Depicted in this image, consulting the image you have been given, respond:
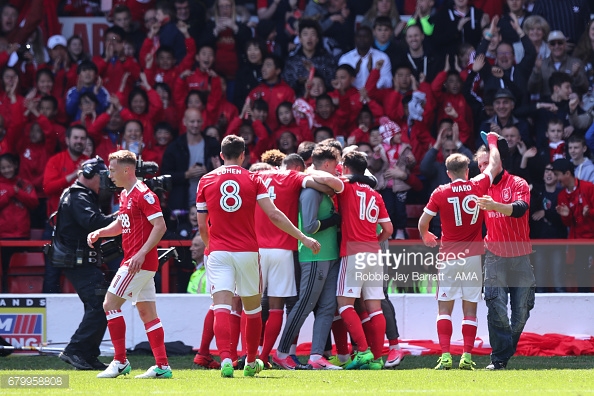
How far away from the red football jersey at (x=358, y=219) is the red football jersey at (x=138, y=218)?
2.24 meters

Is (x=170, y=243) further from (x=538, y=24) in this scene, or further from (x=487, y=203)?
(x=538, y=24)

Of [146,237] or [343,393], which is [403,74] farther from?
[343,393]

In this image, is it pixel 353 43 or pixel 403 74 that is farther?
pixel 353 43

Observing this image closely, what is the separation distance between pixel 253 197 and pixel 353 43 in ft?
25.2

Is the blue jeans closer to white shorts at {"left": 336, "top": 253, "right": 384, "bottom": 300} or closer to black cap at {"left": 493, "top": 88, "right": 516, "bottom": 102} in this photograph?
white shorts at {"left": 336, "top": 253, "right": 384, "bottom": 300}

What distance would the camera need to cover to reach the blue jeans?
10.3m

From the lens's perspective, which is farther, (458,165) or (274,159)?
(274,159)

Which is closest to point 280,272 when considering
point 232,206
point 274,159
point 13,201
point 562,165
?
point 274,159

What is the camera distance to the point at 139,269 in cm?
929

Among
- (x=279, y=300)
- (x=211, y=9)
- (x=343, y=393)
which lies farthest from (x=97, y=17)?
(x=343, y=393)

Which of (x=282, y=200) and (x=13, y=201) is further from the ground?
(x=13, y=201)

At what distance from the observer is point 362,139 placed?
1493 cm

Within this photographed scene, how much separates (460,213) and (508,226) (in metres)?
0.48

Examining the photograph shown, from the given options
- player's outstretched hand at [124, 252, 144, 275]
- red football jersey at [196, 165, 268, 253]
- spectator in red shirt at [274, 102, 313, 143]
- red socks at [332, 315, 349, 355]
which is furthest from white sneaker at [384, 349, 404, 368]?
spectator in red shirt at [274, 102, 313, 143]
